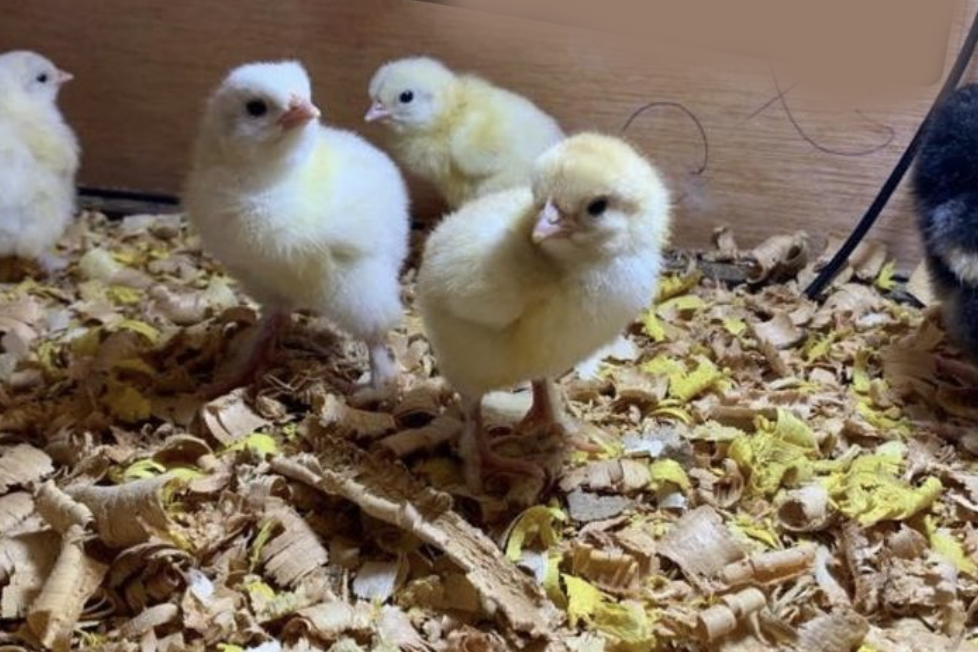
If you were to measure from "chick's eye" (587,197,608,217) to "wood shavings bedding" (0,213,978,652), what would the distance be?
19.3 inches

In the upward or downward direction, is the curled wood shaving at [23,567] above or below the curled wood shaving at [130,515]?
below

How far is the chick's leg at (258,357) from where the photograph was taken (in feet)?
7.67

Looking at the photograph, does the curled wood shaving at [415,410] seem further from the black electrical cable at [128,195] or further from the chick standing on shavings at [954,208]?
the black electrical cable at [128,195]

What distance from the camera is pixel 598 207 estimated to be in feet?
5.89

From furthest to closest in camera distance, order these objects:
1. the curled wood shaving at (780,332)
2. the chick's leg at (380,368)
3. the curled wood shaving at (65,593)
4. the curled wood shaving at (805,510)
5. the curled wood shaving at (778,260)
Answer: the curled wood shaving at (778,260), the curled wood shaving at (780,332), the chick's leg at (380,368), the curled wood shaving at (805,510), the curled wood shaving at (65,593)

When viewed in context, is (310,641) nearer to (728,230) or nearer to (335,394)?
(335,394)

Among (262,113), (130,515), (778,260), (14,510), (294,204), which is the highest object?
(262,113)

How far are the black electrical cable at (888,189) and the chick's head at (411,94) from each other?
0.89 m

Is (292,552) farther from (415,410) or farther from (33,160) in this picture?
(33,160)

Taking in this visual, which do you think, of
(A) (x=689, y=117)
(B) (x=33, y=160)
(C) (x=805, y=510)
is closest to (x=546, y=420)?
(C) (x=805, y=510)

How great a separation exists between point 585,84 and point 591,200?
113 centimetres

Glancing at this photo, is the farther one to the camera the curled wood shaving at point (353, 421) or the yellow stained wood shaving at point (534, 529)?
the curled wood shaving at point (353, 421)

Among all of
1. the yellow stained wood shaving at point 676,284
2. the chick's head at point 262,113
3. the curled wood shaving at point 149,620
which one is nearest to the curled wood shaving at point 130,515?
the curled wood shaving at point 149,620

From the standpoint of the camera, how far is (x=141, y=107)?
9.89ft
